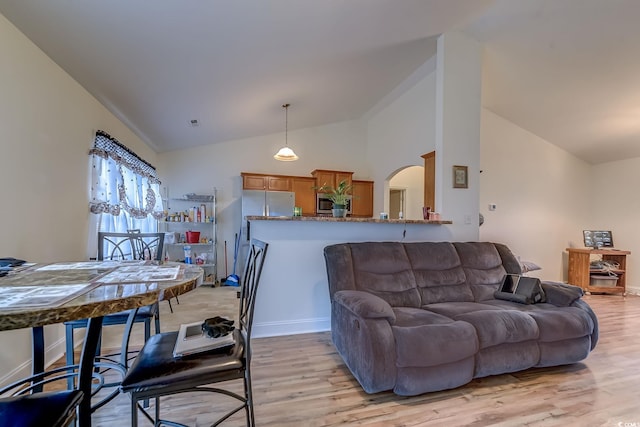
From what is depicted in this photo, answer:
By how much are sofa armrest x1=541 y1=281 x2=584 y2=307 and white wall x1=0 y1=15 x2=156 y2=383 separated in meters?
3.96

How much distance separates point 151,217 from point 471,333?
459 centimetres

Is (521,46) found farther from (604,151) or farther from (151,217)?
(151,217)

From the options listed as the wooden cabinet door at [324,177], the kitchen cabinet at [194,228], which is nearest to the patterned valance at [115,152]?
the kitchen cabinet at [194,228]

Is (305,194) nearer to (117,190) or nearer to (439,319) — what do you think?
(117,190)

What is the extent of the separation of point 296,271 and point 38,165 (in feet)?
7.13

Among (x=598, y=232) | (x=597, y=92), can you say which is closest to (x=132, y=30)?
(x=597, y=92)

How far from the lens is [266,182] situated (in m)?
5.66

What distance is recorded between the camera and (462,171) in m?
3.45

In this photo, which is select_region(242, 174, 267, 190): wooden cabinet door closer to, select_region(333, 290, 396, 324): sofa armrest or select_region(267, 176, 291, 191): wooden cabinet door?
select_region(267, 176, 291, 191): wooden cabinet door

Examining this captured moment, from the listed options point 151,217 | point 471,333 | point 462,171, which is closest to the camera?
point 471,333

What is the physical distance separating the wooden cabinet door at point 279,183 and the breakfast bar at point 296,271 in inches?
112

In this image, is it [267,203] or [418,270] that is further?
[267,203]

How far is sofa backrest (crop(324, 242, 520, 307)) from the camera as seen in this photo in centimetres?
249

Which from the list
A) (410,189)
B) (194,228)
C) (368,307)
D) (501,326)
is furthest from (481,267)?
(194,228)
